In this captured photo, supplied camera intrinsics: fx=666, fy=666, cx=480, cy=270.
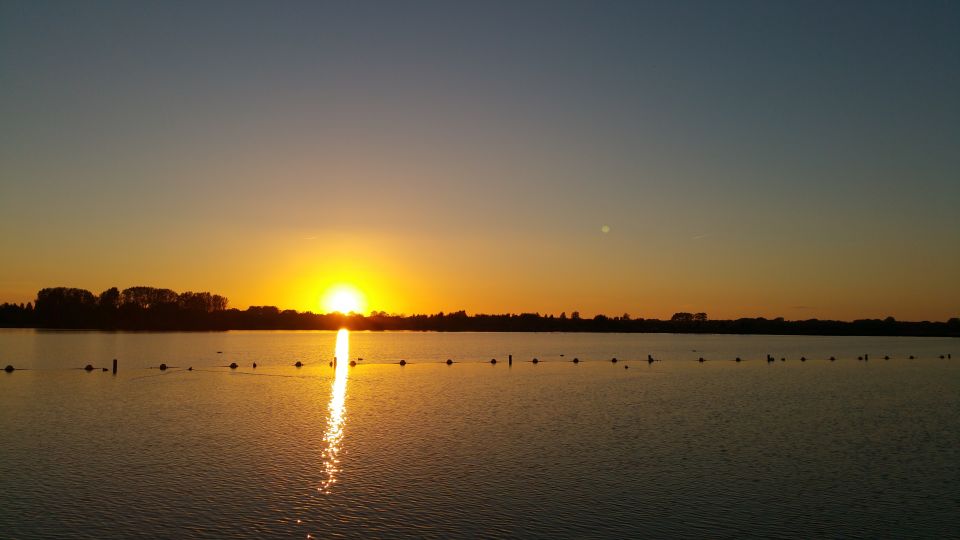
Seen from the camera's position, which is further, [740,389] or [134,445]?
[740,389]

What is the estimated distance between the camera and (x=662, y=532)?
2017cm

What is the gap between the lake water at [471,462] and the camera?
828 inches

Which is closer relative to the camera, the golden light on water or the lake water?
the lake water

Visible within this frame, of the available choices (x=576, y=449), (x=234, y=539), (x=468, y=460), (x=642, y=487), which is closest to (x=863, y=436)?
(x=576, y=449)

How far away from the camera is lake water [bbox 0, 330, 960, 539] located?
21031 millimetres

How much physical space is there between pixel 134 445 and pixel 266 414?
1244cm

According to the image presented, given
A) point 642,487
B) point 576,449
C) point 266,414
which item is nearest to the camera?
point 642,487

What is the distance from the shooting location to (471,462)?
29.9 m

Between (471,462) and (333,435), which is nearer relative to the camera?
(471,462)

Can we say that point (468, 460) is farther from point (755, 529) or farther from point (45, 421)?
point (45, 421)

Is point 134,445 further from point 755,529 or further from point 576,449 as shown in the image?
point 755,529

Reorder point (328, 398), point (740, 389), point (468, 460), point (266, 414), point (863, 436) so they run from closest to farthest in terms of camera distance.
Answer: point (468, 460)
point (863, 436)
point (266, 414)
point (328, 398)
point (740, 389)

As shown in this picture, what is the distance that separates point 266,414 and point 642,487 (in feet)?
94.3

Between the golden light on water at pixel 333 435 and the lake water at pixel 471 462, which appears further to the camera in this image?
the golden light on water at pixel 333 435
